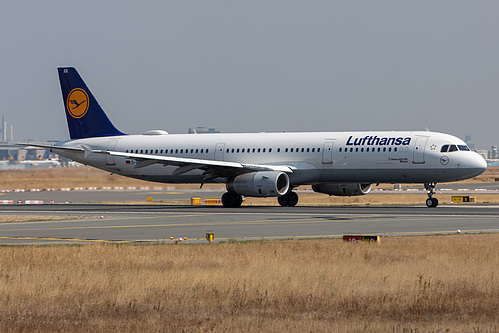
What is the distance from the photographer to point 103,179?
237 ft

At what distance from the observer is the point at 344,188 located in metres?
51.3

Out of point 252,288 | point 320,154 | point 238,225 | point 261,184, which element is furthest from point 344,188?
point 252,288

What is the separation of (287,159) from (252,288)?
34545 mm

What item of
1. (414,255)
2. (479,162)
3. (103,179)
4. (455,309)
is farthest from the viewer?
(103,179)

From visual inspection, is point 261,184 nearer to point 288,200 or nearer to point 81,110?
point 288,200

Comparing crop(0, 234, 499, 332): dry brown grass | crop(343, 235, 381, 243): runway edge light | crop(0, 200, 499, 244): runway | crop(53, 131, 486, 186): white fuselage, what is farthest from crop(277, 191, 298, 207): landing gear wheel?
crop(0, 234, 499, 332): dry brown grass

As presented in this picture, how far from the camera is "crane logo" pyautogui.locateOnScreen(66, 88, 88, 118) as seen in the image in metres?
58.9

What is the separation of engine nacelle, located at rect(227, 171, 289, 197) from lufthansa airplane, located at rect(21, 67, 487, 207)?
0.06 meters

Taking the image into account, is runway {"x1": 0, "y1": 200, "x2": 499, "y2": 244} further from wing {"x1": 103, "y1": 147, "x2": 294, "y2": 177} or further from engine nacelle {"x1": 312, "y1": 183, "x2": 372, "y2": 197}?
engine nacelle {"x1": 312, "y1": 183, "x2": 372, "y2": 197}

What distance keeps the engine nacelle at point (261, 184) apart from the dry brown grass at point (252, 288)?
23.0 metres

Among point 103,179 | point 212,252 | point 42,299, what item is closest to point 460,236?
point 212,252

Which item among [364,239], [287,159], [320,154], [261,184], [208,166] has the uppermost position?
[320,154]

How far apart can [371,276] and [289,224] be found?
16.2 m

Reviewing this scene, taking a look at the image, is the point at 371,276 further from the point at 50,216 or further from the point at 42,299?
the point at 50,216
